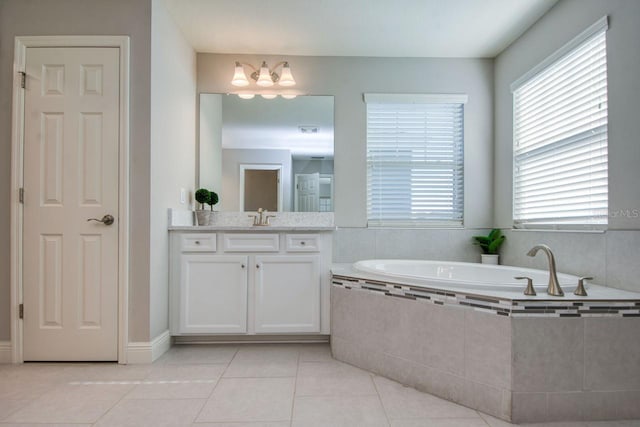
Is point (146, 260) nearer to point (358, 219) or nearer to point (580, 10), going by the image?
point (358, 219)

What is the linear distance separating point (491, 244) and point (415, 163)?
3.10 ft

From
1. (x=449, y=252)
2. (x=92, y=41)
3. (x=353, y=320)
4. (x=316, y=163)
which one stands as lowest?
(x=353, y=320)

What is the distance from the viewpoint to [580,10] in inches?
92.2

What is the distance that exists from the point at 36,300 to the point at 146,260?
0.72 meters

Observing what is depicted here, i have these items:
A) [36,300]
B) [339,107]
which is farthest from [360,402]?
[339,107]

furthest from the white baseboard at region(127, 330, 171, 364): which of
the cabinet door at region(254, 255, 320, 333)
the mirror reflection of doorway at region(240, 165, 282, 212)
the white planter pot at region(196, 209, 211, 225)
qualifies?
the mirror reflection of doorway at region(240, 165, 282, 212)

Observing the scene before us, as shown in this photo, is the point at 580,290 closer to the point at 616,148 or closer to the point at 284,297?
the point at 616,148

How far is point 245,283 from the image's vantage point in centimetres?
273

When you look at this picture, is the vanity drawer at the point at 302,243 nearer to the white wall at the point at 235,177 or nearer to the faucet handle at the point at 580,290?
the white wall at the point at 235,177

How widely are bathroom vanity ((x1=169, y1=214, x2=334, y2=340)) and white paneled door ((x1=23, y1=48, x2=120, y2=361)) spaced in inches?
17.9

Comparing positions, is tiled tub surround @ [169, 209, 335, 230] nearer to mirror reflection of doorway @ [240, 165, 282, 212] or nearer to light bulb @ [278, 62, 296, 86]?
mirror reflection of doorway @ [240, 165, 282, 212]

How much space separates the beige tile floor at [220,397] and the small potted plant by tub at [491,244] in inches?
61.2

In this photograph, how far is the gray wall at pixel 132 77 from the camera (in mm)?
2404

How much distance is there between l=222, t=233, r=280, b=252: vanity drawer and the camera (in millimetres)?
2748
